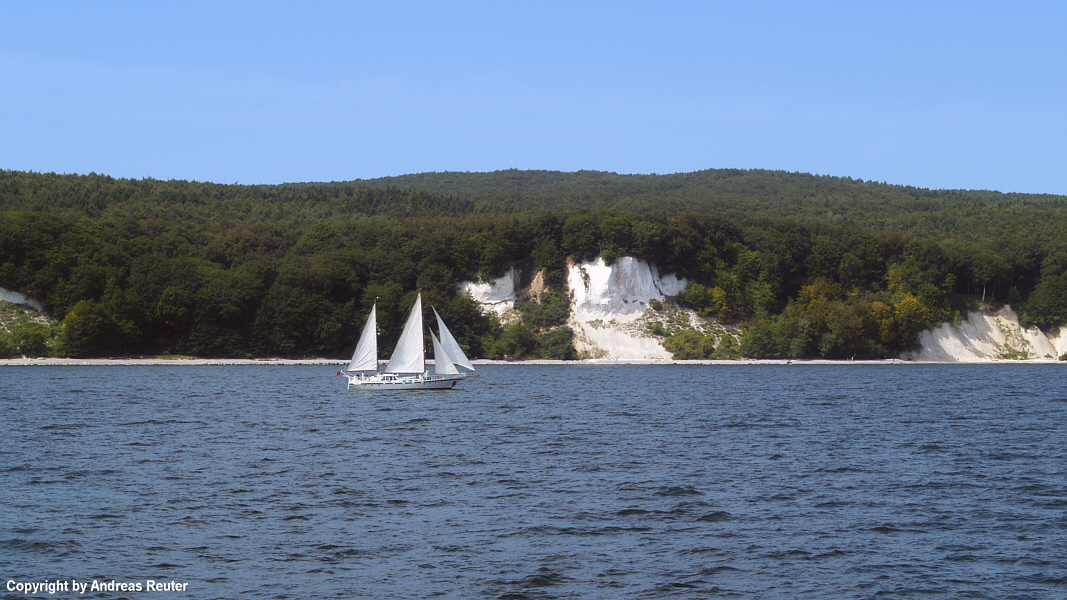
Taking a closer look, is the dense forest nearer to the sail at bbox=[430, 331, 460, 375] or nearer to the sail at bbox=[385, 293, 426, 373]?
the sail at bbox=[385, 293, 426, 373]

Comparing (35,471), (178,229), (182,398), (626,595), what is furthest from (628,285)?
(626,595)

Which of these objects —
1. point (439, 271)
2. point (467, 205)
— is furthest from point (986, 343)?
point (467, 205)

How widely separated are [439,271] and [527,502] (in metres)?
95.6

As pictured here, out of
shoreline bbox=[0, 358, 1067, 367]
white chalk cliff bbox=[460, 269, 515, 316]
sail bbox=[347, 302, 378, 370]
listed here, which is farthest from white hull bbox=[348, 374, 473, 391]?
white chalk cliff bbox=[460, 269, 515, 316]

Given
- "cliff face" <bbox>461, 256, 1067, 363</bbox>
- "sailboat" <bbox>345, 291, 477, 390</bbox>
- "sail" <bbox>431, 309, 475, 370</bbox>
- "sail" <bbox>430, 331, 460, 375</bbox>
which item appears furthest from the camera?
"cliff face" <bbox>461, 256, 1067, 363</bbox>

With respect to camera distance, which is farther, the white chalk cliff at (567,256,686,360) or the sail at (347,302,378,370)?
the white chalk cliff at (567,256,686,360)

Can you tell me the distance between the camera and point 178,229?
119 metres

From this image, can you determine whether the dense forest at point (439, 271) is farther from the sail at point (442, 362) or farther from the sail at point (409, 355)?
the sail at point (442, 362)

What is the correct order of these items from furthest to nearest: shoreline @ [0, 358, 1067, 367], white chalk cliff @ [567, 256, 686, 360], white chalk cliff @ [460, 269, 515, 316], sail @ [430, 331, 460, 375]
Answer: white chalk cliff @ [460, 269, 515, 316], white chalk cliff @ [567, 256, 686, 360], shoreline @ [0, 358, 1067, 367], sail @ [430, 331, 460, 375]

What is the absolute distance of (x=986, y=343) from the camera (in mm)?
120438

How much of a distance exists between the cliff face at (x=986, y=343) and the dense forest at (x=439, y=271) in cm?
208

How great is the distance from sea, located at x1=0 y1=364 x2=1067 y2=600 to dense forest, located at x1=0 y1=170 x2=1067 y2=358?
5402 centimetres

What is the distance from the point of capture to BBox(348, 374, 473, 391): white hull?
200 ft

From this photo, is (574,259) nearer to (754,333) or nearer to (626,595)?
(754,333)
